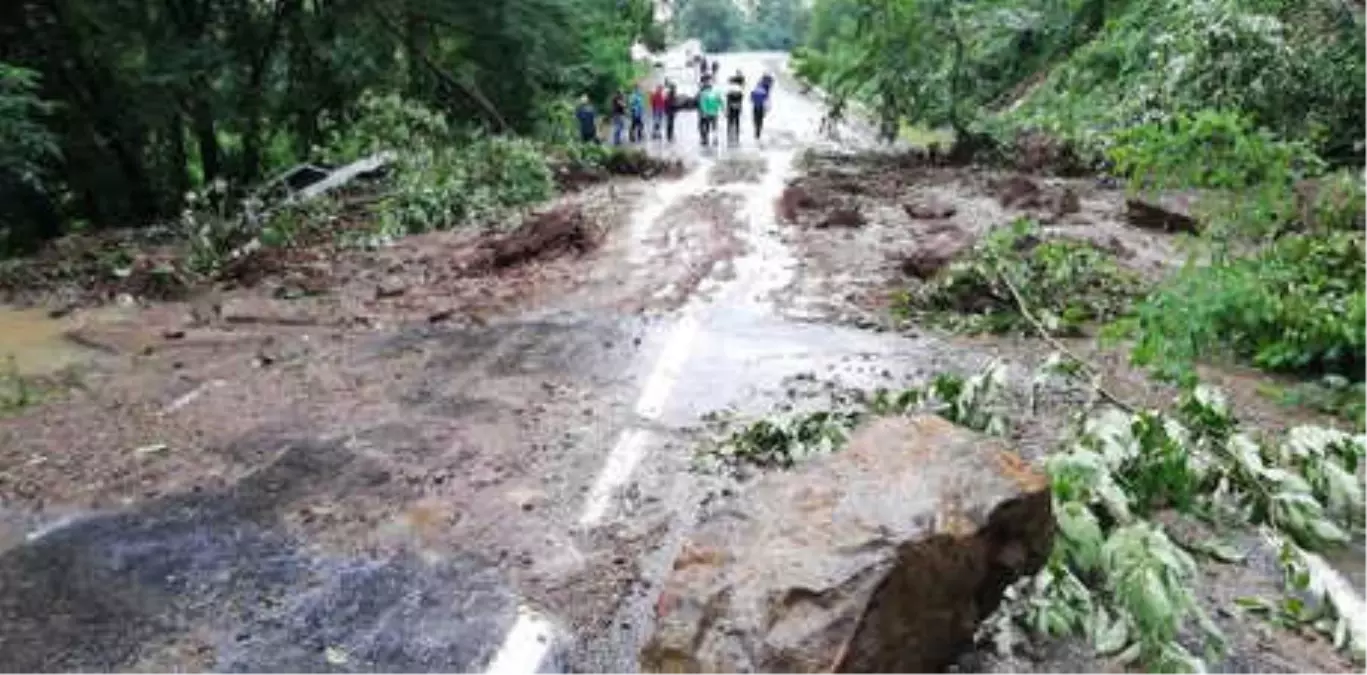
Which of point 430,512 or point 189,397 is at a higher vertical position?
point 430,512

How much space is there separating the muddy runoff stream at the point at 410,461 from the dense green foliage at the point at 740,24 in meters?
101

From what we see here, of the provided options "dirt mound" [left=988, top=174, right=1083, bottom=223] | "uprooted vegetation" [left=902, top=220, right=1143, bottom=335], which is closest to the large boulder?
"uprooted vegetation" [left=902, top=220, right=1143, bottom=335]

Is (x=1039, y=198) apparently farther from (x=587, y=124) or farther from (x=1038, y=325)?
(x=587, y=124)

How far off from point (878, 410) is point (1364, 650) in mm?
2528

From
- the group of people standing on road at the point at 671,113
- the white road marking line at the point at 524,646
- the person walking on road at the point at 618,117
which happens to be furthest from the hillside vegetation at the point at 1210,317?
the person walking on road at the point at 618,117

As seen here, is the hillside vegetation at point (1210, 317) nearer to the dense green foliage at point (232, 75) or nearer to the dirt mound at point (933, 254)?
the dirt mound at point (933, 254)

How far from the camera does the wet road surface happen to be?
15.3ft

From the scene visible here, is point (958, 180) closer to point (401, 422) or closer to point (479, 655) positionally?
point (401, 422)

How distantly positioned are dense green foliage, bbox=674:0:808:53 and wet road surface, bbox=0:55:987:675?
10234 cm

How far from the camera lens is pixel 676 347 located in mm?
9031

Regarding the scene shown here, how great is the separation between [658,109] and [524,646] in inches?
1057

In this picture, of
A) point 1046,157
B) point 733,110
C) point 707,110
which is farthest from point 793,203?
point 707,110

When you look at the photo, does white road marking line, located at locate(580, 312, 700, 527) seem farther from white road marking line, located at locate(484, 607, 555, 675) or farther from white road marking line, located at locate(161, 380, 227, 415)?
white road marking line, located at locate(161, 380, 227, 415)

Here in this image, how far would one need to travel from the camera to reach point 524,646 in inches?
179
